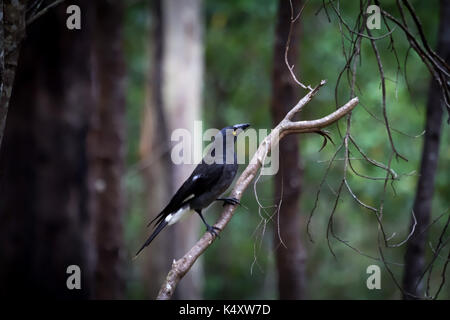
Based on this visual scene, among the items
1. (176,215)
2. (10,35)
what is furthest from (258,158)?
(176,215)

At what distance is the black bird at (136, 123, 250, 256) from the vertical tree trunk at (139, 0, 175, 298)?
448cm

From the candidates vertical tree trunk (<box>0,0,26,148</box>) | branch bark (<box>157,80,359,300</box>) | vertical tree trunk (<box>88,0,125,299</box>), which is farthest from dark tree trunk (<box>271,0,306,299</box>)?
vertical tree trunk (<box>0,0,26,148</box>)

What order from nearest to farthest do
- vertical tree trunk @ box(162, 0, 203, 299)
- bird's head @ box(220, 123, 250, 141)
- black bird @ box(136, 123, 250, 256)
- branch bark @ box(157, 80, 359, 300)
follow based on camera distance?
branch bark @ box(157, 80, 359, 300) < black bird @ box(136, 123, 250, 256) < bird's head @ box(220, 123, 250, 141) < vertical tree trunk @ box(162, 0, 203, 299)

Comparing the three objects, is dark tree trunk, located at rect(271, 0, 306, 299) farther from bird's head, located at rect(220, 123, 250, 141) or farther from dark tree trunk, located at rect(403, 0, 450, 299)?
dark tree trunk, located at rect(403, 0, 450, 299)

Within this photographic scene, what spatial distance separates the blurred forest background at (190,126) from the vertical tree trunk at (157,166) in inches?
1.3

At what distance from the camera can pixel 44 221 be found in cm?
406

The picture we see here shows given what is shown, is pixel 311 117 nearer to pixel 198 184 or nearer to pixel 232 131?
pixel 232 131

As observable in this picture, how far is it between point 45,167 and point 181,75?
18.8 ft

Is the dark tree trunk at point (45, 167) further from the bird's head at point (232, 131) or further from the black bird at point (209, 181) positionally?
the bird's head at point (232, 131)

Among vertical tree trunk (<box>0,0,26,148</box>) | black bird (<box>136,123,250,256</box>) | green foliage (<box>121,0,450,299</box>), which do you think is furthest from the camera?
green foliage (<box>121,0,450,299</box>)

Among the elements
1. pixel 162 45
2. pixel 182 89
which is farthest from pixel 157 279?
pixel 162 45

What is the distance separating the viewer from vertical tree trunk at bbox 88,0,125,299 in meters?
7.27
